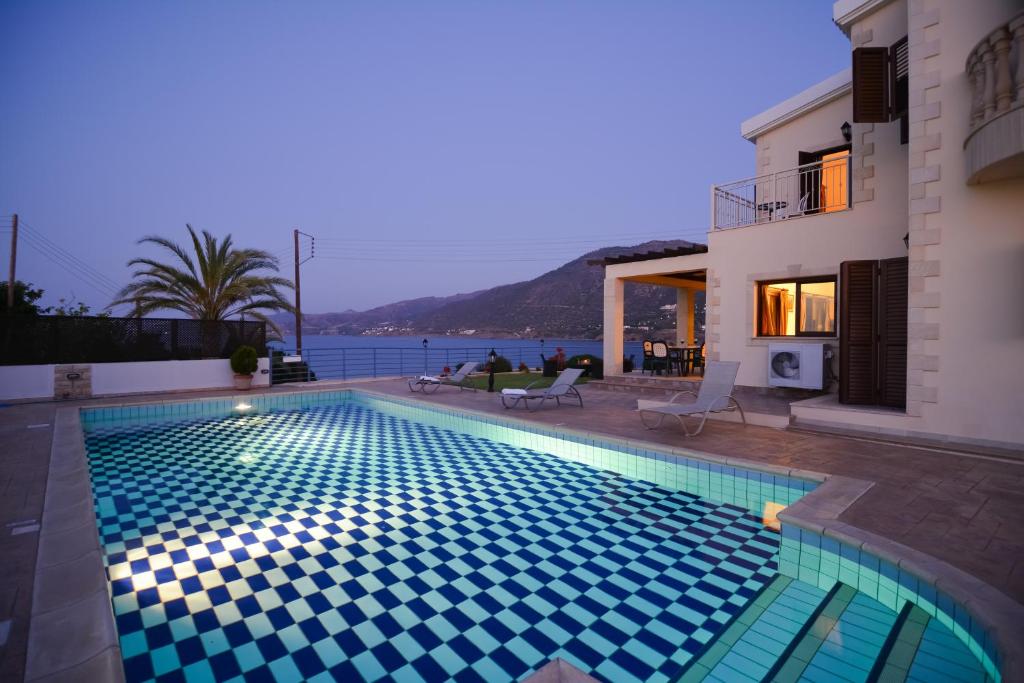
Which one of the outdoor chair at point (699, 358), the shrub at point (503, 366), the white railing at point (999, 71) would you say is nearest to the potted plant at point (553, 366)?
the shrub at point (503, 366)

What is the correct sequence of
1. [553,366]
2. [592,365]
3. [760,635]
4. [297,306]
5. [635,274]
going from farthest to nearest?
Answer: [297,306] < [553,366] < [592,365] < [635,274] < [760,635]

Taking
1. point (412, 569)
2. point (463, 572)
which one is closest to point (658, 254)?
point (463, 572)

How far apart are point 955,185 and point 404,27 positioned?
126 feet

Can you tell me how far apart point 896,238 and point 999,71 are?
10.9ft

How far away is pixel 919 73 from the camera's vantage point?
5.82 meters

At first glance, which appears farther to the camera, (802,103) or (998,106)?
(802,103)

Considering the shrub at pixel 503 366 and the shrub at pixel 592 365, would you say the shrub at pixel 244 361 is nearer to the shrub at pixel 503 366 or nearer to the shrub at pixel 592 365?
the shrub at pixel 503 366

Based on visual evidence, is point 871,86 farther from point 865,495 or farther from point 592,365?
point 592,365

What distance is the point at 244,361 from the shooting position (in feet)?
39.8

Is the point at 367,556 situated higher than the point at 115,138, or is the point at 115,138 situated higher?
the point at 115,138

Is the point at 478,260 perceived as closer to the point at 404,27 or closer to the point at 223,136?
the point at 223,136

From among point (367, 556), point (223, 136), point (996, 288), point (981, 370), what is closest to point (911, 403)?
point (981, 370)

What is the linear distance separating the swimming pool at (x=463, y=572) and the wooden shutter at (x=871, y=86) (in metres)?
5.98

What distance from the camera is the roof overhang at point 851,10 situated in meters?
7.86
